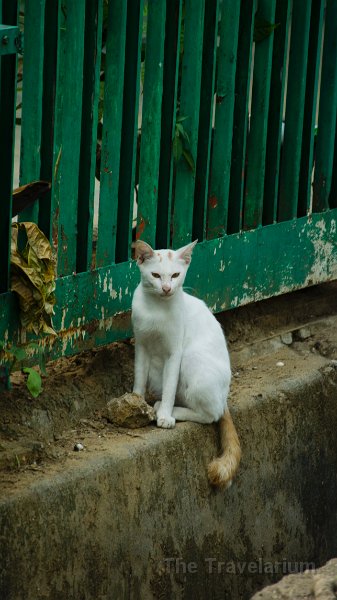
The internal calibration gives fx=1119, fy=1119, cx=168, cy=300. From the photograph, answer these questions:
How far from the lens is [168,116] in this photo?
5402 millimetres

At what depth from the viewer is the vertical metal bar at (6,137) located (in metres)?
4.40

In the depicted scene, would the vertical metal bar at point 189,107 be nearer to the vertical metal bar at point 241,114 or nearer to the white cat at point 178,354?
the vertical metal bar at point 241,114

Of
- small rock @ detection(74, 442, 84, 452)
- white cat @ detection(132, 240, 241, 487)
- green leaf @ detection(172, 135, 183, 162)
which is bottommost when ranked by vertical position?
small rock @ detection(74, 442, 84, 452)

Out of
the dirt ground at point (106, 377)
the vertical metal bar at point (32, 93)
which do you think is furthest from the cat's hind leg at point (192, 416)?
the vertical metal bar at point (32, 93)

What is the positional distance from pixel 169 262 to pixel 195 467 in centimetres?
93

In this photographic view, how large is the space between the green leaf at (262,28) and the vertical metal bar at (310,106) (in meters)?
0.41

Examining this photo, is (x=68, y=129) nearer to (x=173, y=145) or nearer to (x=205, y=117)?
(x=173, y=145)

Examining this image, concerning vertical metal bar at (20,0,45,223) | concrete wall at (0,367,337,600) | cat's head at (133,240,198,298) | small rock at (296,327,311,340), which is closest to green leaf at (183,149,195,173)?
cat's head at (133,240,198,298)

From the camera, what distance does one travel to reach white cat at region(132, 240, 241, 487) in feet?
16.3

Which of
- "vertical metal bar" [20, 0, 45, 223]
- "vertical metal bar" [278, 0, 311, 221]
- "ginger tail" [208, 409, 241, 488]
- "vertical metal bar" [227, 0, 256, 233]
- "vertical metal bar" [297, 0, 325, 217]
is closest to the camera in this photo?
"vertical metal bar" [20, 0, 45, 223]

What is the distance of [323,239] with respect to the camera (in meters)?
6.52

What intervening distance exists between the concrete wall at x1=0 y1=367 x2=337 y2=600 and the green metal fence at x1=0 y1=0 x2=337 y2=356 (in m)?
0.66

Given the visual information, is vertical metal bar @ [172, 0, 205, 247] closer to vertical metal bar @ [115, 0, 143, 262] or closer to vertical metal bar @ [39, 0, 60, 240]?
vertical metal bar @ [115, 0, 143, 262]

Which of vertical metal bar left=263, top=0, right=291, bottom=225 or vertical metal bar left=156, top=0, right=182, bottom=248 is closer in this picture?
vertical metal bar left=156, top=0, right=182, bottom=248
